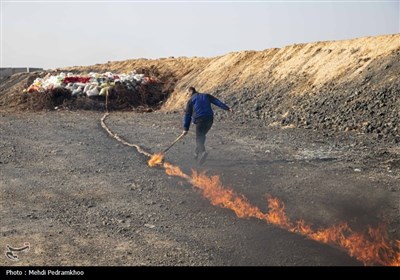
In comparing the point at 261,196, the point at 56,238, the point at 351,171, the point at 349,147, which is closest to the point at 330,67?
the point at 349,147

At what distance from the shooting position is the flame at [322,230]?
5.24 meters

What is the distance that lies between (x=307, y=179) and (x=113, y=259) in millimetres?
4426

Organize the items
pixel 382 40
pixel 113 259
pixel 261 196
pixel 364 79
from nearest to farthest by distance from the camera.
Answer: pixel 113 259, pixel 261 196, pixel 364 79, pixel 382 40

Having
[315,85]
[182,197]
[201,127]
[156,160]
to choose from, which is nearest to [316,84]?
[315,85]

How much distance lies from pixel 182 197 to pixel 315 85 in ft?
37.0

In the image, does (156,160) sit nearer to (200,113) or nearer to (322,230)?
(200,113)

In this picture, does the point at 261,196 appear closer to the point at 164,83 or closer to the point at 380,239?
the point at 380,239

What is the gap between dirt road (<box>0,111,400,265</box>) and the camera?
5.62 metres

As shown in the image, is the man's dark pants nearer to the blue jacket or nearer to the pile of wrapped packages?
the blue jacket

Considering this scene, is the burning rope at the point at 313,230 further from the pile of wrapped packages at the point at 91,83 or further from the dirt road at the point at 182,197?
the pile of wrapped packages at the point at 91,83

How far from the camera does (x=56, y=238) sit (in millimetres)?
6164

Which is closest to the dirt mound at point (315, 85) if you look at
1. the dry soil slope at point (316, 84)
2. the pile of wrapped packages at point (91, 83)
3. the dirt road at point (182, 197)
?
the dry soil slope at point (316, 84)

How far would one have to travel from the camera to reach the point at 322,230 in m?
6.10

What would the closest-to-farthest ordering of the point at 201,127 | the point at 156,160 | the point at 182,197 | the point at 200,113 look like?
the point at 182,197 < the point at 200,113 < the point at 201,127 < the point at 156,160
